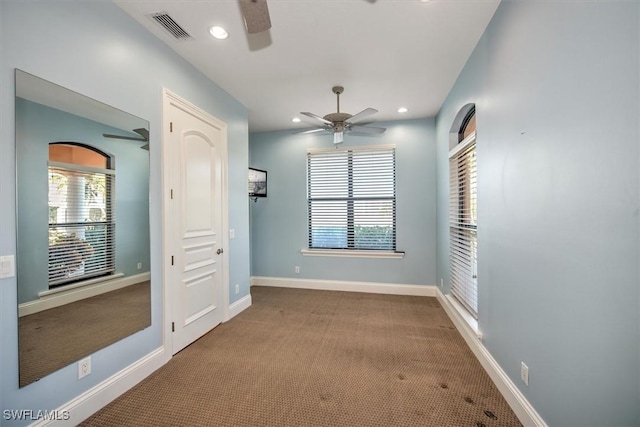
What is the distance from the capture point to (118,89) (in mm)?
2076

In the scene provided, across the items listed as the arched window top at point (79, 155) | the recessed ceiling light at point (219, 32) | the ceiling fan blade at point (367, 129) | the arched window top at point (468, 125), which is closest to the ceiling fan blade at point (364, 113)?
the ceiling fan blade at point (367, 129)

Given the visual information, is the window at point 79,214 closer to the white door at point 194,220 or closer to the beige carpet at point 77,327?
the beige carpet at point 77,327

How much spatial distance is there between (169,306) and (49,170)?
143cm

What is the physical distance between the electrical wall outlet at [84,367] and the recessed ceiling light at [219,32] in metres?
2.64

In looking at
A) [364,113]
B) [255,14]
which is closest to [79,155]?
[255,14]

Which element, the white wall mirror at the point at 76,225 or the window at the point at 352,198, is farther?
the window at the point at 352,198

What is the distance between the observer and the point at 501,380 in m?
2.02

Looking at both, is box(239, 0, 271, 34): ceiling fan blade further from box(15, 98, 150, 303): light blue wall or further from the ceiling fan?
the ceiling fan

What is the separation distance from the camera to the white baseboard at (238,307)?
3503mm

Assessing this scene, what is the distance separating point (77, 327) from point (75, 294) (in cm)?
22

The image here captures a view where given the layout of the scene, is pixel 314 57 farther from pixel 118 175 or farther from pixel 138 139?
pixel 118 175

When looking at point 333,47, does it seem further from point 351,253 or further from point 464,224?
point 351,253

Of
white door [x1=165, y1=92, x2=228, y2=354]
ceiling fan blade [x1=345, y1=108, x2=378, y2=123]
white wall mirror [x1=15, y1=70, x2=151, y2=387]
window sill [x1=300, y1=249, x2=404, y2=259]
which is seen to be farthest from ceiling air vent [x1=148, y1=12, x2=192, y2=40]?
window sill [x1=300, y1=249, x2=404, y2=259]

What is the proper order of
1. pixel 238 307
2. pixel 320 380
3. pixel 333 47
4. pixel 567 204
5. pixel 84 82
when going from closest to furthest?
pixel 567 204 < pixel 84 82 < pixel 320 380 < pixel 333 47 < pixel 238 307
